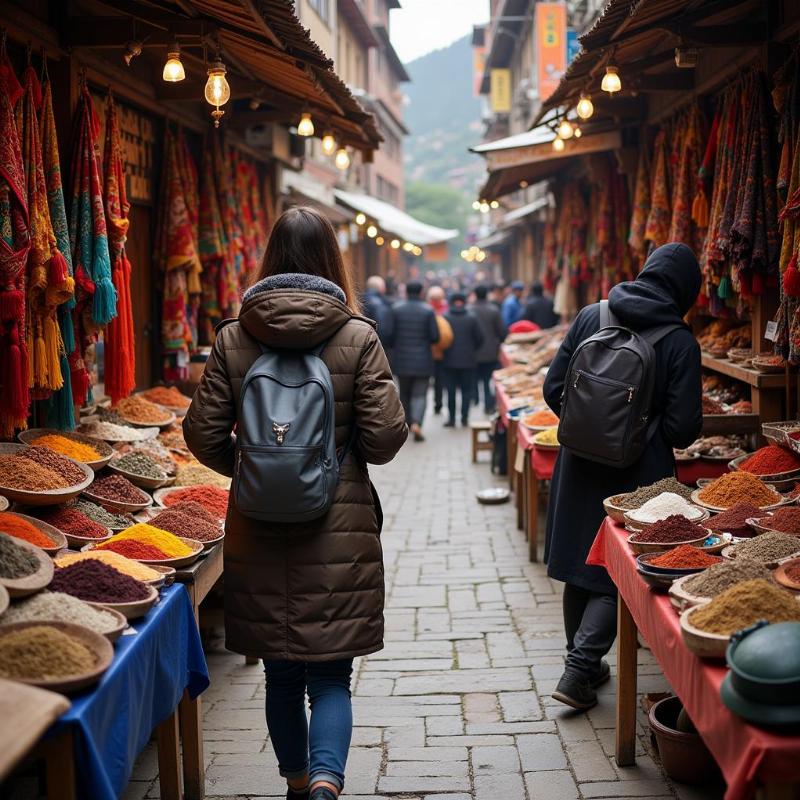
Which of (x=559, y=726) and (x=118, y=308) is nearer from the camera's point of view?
(x=559, y=726)

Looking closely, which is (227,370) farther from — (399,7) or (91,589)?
(399,7)

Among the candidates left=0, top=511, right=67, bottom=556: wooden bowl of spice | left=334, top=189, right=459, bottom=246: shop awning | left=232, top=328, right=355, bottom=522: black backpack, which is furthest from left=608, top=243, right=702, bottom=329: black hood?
left=334, top=189, right=459, bottom=246: shop awning

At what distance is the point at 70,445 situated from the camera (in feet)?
18.4

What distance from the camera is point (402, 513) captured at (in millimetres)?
10414

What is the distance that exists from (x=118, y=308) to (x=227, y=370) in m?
2.96

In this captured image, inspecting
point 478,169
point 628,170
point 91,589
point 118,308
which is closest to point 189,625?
point 91,589

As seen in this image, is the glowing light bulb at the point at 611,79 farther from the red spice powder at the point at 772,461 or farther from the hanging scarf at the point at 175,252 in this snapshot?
the hanging scarf at the point at 175,252

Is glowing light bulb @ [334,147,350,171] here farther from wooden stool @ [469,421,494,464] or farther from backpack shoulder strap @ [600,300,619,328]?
backpack shoulder strap @ [600,300,619,328]

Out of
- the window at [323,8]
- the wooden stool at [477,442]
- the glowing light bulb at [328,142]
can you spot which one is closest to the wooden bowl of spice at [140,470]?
the glowing light bulb at [328,142]

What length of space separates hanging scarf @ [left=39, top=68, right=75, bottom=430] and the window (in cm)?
1724

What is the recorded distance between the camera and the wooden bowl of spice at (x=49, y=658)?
2846 mm

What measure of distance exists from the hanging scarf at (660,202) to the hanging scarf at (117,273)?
4.32 meters

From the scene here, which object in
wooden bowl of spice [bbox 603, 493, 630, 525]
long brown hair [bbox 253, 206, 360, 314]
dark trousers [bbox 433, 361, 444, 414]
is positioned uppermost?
long brown hair [bbox 253, 206, 360, 314]

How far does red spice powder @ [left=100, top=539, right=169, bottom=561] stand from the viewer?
4238 millimetres
